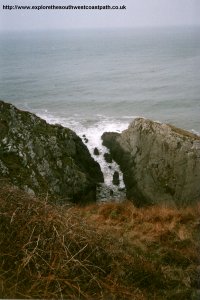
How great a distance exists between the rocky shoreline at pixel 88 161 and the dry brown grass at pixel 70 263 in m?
5.84

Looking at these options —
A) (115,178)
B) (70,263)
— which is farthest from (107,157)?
(70,263)

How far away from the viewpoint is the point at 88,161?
1738 centimetres

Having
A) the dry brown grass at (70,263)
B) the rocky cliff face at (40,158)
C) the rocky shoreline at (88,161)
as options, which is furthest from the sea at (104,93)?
the dry brown grass at (70,263)

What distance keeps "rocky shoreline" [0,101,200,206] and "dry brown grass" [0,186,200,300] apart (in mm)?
5838

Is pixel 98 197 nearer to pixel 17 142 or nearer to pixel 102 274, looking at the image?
pixel 17 142

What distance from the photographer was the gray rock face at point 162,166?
15109mm

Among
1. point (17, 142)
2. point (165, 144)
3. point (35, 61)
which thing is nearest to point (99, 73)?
point (35, 61)

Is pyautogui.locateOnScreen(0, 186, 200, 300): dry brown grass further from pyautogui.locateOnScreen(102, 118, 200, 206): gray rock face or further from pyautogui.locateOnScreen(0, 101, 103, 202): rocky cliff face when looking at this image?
pyautogui.locateOnScreen(102, 118, 200, 206): gray rock face

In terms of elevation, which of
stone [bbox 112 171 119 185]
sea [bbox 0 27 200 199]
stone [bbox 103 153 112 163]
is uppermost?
sea [bbox 0 27 200 199]

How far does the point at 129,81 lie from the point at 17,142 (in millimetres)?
33068

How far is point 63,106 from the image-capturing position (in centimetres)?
3259

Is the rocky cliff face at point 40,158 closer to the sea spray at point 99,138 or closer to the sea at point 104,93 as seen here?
the sea spray at point 99,138

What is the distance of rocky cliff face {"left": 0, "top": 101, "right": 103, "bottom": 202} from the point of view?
452 inches

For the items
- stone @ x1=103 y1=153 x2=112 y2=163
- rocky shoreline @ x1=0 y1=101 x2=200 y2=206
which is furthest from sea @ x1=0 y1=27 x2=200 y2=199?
rocky shoreline @ x1=0 y1=101 x2=200 y2=206
